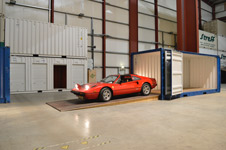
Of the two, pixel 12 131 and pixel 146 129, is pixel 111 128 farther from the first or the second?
pixel 12 131

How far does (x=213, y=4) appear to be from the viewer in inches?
909

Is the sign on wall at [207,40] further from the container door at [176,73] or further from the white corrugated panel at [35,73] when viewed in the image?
the white corrugated panel at [35,73]

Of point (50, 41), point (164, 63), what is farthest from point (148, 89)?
point (50, 41)

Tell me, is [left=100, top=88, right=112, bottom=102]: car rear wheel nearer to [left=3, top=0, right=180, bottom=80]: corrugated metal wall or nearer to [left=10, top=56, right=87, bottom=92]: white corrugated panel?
[left=10, top=56, right=87, bottom=92]: white corrugated panel

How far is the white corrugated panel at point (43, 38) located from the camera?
9.12 m

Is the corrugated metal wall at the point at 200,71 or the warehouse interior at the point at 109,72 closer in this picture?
the warehouse interior at the point at 109,72

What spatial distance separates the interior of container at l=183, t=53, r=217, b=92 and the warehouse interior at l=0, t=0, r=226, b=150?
0.20 feet

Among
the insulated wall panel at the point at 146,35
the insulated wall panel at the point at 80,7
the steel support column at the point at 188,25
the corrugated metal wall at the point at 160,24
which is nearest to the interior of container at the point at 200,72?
the steel support column at the point at 188,25

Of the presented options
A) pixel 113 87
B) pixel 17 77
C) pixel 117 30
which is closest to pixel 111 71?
pixel 117 30

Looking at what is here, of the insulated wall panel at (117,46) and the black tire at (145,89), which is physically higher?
the insulated wall panel at (117,46)

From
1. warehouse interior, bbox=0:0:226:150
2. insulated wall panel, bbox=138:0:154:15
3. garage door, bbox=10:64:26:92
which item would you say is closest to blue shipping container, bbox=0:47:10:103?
warehouse interior, bbox=0:0:226:150

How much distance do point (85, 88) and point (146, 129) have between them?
10.5 ft

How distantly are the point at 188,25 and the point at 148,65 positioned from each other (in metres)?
4.39

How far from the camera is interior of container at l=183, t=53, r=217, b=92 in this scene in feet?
32.8
